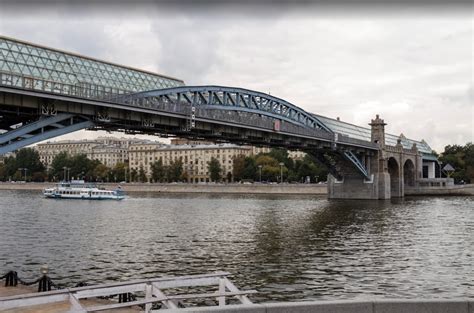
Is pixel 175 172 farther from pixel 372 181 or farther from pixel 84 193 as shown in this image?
pixel 372 181

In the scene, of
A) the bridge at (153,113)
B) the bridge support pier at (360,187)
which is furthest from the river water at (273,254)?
the bridge support pier at (360,187)

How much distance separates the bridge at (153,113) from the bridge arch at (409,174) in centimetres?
866

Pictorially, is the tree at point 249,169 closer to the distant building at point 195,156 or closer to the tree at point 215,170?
the tree at point 215,170

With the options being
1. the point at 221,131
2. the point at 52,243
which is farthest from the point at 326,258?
the point at 221,131

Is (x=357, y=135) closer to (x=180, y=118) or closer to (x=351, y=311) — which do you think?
(x=180, y=118)

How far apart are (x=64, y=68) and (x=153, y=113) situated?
13759 mm

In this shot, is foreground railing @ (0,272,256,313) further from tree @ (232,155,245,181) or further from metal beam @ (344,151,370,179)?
tree @ (232,155,245,181)

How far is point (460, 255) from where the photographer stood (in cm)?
2420

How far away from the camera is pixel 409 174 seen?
336 ft

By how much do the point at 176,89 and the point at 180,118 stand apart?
618cm

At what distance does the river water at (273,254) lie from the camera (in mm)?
17781

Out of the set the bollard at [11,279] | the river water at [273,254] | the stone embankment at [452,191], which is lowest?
the river water at [273,254]

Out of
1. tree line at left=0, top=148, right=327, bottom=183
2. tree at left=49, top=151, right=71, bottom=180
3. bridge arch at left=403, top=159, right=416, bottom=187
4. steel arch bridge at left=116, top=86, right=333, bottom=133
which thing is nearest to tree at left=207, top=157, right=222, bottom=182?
tree line at left=0, top=148, right=327, bottom=183

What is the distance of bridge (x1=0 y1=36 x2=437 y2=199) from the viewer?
93.8 ft
